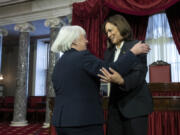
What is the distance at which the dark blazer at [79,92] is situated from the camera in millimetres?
1459

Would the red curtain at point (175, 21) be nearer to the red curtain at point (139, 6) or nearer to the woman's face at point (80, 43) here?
the red curtain at point (139, 6)

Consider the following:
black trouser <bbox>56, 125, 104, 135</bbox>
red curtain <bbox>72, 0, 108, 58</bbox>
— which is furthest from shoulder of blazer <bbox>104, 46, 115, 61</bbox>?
red curtain <bbox>72, 0, 108, 58</bbox>

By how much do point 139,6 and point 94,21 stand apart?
54.1 inches

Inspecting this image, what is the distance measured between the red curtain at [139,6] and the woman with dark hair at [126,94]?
12.3ft

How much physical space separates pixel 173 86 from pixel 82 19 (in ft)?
10.1

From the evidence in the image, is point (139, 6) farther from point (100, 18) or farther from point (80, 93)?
point (80, 93)

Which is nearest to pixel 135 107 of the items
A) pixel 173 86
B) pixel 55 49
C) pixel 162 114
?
pixel 55 49

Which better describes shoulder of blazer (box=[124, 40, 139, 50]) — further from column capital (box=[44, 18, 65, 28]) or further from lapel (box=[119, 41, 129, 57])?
column capital (box=[44, 18, 65, 28])

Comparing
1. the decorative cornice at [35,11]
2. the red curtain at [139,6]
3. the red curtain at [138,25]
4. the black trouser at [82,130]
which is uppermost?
the decorative cornice at [35,11]

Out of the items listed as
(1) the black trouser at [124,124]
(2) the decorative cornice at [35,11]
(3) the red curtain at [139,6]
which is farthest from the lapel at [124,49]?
(2) the decorative cornice at [35,11]

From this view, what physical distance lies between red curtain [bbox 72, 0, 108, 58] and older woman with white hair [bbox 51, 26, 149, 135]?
4.27 metres

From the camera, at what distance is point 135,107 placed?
1449mm

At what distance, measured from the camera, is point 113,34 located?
160 cm

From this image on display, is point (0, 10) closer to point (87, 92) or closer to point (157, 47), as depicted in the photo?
point (157, 47)
